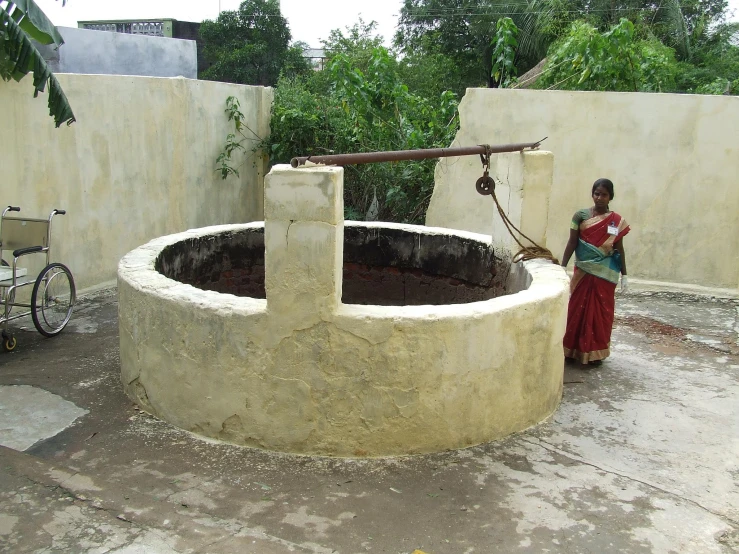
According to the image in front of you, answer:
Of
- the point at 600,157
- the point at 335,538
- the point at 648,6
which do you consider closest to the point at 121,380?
the point at 335,538

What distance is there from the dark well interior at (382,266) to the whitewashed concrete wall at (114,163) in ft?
6.19

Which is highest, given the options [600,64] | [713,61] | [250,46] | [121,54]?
[250,46]

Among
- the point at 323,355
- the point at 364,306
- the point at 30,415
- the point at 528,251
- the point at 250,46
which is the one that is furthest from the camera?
the point at 250,46

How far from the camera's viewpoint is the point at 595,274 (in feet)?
18.4

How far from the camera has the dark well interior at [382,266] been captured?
6078 mm

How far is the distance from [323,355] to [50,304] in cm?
320

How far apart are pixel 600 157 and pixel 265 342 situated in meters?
5.63

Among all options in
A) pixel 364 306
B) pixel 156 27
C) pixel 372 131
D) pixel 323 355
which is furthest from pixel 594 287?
pixel 156 27

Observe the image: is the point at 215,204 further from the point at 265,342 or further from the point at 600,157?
the point at 265,342

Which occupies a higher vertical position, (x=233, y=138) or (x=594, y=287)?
(x=233, y=138)

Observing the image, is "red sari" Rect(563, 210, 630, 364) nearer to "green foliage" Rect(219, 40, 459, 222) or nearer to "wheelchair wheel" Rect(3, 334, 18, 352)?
"green foliage" Rect(219, 40, 459, 222)

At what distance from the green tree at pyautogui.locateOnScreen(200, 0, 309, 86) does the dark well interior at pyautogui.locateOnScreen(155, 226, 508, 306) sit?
17.9 m

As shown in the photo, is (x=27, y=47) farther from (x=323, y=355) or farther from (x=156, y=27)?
(x=156, y=27)

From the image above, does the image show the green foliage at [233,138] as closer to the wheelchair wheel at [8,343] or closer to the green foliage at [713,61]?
the wheelchair wheel at [8,343]
